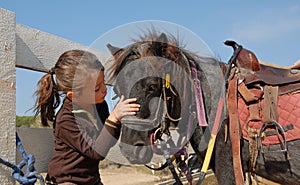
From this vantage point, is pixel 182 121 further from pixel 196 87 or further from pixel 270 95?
pixel 270 95

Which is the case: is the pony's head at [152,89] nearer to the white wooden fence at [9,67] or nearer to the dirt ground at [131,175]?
the white wooden fence at [9,67]

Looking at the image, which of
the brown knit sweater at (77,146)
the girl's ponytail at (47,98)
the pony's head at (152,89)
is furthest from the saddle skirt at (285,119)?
the girl's ponytail at (47,98)

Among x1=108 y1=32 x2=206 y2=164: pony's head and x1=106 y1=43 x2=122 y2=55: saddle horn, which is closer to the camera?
x1=108 y1=32 x2=206 y2=164: pony's head

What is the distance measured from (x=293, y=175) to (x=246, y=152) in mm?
314

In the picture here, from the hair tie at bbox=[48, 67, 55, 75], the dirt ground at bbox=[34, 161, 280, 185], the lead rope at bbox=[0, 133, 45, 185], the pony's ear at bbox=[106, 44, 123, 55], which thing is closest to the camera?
the lead rope at bbox=[0, 133, 45, 185]

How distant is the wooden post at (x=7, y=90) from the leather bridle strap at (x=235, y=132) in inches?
51.2

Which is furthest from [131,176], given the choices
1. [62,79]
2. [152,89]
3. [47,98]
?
[62,79]

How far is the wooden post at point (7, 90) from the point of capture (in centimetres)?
176

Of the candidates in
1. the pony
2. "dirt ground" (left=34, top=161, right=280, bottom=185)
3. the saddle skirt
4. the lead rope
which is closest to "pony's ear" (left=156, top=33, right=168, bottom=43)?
the pony

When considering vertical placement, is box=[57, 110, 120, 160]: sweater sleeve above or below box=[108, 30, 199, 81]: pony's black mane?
below

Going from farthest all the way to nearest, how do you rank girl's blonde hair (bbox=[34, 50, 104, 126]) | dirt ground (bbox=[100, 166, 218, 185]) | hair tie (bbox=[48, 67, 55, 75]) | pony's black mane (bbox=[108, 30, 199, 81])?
dirt ground (bbox=[100, 166, 218, 185]) < pony's black mane (bbox=[108, 30, 199, 81]) < hair tie (bbox=[48, 67, 55, 75]) < girl's blonde hair (bbox=[34, 50, 104, 126])

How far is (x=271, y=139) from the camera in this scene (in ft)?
7.00

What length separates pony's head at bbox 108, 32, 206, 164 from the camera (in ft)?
6.97

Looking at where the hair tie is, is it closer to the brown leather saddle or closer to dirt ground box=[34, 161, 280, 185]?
the brown leather saddle
